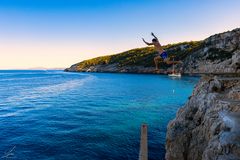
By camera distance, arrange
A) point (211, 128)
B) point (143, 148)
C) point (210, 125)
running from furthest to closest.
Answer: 1. point (210, 125)
2. point (143, 148)
3. point (211, 128)

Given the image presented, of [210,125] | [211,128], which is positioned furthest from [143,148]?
[210,125]

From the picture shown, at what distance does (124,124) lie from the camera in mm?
34406

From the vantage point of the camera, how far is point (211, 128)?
12.1 meters

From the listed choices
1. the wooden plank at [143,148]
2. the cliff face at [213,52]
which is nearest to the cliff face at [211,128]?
the wooden plank at [143,148]

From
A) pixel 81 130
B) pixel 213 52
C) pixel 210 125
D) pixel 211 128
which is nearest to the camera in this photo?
pixel 211 128

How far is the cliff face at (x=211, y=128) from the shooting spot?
887 centimetres

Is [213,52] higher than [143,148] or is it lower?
higher

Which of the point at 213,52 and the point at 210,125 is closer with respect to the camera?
the point at 210,125

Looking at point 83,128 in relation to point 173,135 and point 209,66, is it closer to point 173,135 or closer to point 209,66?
point 173,135

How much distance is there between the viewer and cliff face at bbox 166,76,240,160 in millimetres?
8870

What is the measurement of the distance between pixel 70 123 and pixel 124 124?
320 inches

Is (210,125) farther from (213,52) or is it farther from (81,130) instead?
(213,52)

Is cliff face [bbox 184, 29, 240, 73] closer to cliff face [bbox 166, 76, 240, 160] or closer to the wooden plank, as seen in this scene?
cliff face [bbox 166, 76, 240, 160]

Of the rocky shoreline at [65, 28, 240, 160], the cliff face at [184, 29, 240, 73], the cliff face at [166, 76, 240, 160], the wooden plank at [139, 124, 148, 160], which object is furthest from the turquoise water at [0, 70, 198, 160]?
the cliff face at [184, 29, 240, 73]
